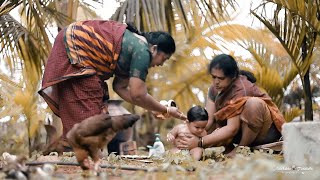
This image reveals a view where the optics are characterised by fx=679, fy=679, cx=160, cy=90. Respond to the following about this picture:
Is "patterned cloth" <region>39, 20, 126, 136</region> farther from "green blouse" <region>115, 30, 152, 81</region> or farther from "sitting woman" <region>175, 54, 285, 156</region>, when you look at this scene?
"sitting woman" <region>175, 54, 285, 156</region>

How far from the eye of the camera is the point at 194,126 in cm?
543

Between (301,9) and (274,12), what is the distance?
27.4 inches

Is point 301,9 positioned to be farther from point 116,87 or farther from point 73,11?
point 73,11

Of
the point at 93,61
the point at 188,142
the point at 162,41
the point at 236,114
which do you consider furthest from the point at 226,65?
the point at 93,61

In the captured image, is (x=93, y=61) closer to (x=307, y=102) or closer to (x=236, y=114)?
(x=236, y=114)

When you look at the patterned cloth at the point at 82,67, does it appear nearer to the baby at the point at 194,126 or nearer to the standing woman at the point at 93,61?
the standing woman at the point at 93,61

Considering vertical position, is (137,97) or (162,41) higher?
(162,41)

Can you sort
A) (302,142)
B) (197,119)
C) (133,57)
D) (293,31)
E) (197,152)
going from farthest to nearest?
1. (293,31)
2. (197,119)
3. (197,152)
4. (133,57)
5. (302,142)

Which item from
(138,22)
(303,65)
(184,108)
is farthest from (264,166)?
(184,108)

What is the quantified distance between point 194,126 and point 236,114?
0.36 m

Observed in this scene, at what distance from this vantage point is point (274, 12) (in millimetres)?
6645

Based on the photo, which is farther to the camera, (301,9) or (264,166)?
(301,9)

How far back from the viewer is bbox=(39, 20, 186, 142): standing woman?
4797 millimetres

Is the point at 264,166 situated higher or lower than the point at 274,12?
lower
